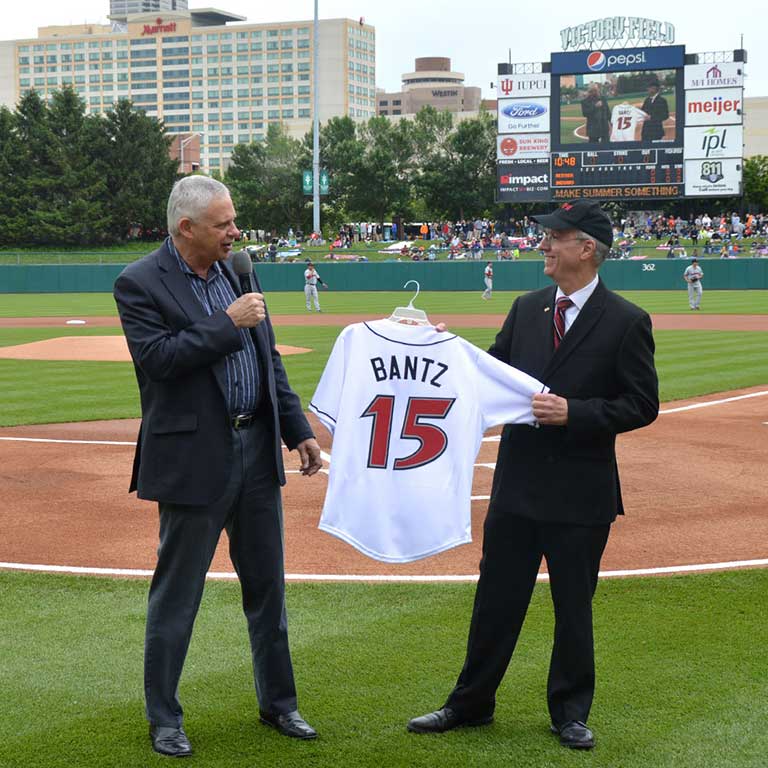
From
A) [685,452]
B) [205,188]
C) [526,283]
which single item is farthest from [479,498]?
[526,283]

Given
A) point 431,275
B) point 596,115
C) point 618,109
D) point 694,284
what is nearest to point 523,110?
point 596,115

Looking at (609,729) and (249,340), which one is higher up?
(249,340)

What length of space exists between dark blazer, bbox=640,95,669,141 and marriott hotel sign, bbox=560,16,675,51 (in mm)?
4696

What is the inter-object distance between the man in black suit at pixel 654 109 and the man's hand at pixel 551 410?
5231cm

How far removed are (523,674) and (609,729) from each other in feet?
2.43

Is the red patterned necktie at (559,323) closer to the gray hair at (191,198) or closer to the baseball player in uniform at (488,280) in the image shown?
the gray hair at (191,198)

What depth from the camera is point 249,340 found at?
14.7ft

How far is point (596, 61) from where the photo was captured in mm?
54406

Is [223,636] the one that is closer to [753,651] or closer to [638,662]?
[638,662]

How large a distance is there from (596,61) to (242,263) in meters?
53.4

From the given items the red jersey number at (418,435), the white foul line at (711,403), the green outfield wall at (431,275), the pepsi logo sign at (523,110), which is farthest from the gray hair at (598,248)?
the pepsi logo sign at (523,110)

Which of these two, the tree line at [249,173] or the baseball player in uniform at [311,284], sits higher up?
the tree line at [249,173]

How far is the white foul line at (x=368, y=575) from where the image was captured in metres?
6.99

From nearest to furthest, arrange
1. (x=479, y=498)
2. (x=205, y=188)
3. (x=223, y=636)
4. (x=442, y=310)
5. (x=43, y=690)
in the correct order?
(x=205, y=188) → (x=43, y=690) → (x=223, y=636) → (x=479, y=498) → (x=442, y=310)
